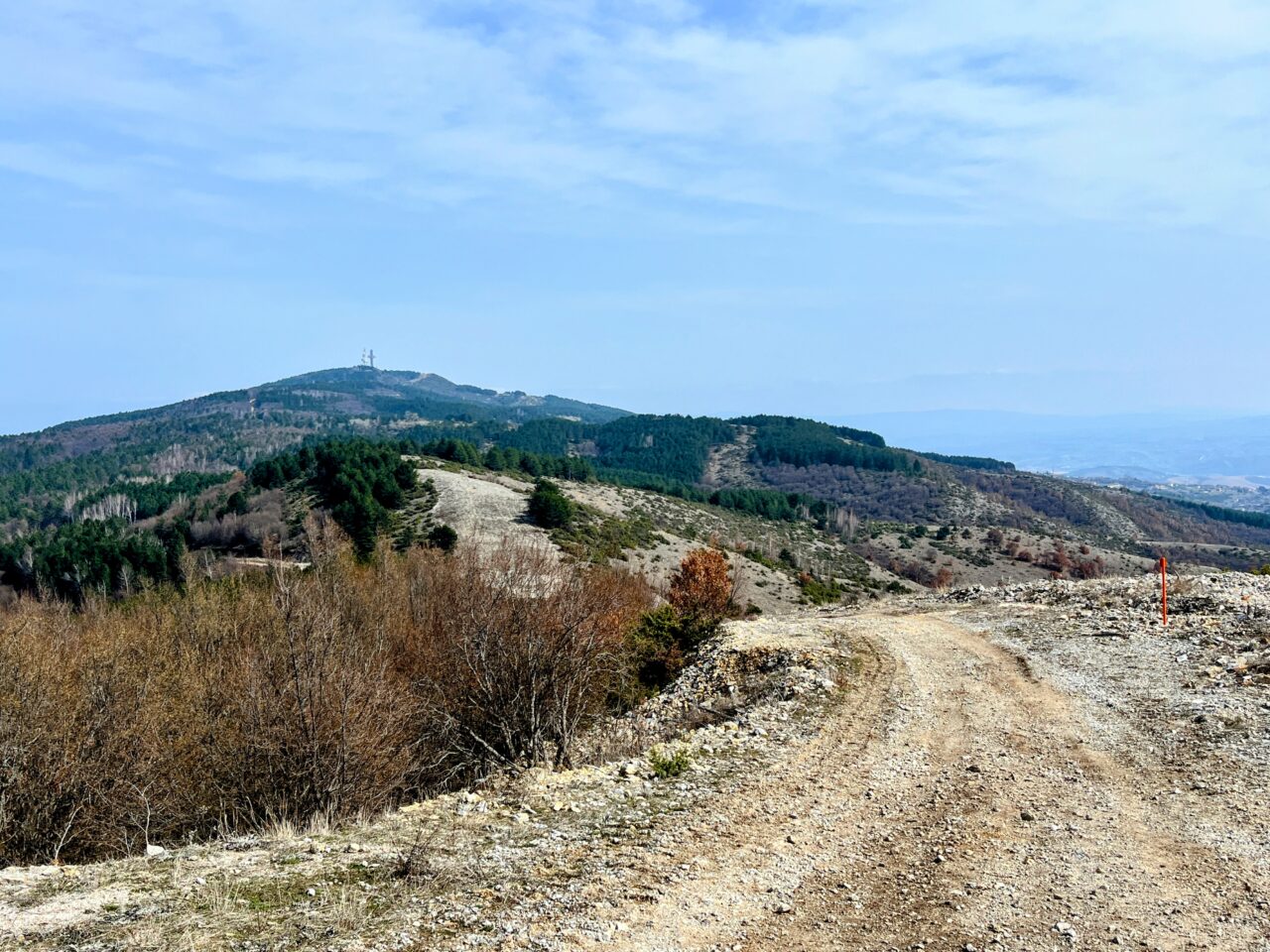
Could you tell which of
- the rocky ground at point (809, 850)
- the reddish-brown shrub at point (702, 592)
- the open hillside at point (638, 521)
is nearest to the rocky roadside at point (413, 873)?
the rocky ground at point (809, 850)

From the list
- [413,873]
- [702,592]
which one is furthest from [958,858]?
[702,592]

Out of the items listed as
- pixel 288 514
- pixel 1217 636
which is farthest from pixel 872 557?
pixel 1217 636

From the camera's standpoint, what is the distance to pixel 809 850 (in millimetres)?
8883

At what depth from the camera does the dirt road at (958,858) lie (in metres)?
7.04

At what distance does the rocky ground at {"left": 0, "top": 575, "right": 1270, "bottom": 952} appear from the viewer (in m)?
7.04

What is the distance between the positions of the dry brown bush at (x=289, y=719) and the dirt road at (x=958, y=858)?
520 centimetres

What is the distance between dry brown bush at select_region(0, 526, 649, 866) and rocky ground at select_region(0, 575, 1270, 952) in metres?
1.69

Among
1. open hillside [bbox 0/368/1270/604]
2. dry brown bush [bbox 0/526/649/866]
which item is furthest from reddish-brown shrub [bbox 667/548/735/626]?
dry brown bush [bbox 0/526/649/866]

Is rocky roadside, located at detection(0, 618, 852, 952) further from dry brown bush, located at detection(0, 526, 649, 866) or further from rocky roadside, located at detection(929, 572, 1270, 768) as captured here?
rocky roadside, located at detection(929, 572, 1270, 768)

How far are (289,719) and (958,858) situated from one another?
30.6ft

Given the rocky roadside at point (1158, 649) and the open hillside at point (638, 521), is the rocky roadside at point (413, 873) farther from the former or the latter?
the open hillside at point (638, 521)

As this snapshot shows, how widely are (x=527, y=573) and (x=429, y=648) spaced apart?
4.14 metres

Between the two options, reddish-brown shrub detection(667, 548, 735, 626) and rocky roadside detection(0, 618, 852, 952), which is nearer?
rocky roadside detection(0, 618, 852, 952)

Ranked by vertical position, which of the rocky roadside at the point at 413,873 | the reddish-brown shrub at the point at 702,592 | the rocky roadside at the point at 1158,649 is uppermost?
the rocky roadside at the point at 1158,649
